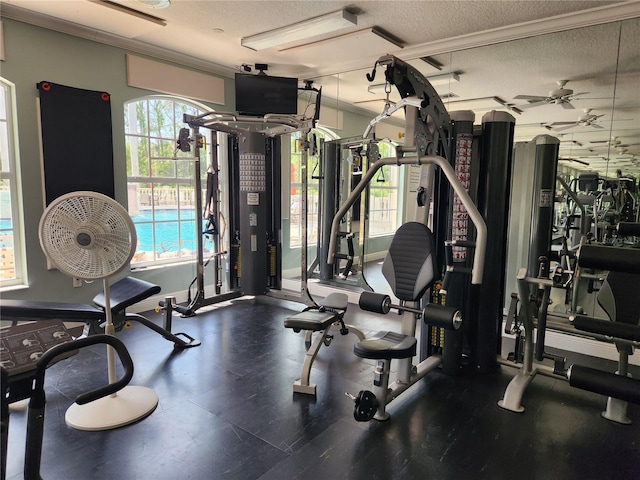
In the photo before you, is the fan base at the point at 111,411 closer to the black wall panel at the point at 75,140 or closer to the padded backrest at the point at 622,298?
the black wall panel at the point at 75,140

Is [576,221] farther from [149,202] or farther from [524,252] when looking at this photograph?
[149,202]

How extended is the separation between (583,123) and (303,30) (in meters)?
2.46

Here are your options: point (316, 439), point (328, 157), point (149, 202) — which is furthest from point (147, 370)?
point (328, 157)

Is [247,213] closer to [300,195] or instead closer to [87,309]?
[300,195]

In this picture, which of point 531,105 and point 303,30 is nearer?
point 303,30

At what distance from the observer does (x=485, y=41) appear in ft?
12.0

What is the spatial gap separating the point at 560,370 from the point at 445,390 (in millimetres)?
752

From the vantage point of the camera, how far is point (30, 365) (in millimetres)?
1256

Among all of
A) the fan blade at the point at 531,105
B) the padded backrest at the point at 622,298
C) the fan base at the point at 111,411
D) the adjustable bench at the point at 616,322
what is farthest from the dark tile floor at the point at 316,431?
the fan blade at the point at 531,105

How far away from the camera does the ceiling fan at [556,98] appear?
11.7 ft

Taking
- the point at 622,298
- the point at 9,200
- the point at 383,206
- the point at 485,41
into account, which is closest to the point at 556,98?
the point at 485,41

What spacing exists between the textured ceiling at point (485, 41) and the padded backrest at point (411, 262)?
1.73m

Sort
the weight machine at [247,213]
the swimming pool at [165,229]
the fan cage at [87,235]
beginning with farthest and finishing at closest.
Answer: the swimming pool at [165,229], the weight machine at [247,213], the fan cage at [87,235]

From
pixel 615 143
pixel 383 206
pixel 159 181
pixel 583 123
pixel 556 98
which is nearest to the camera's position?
pixel 615 143
